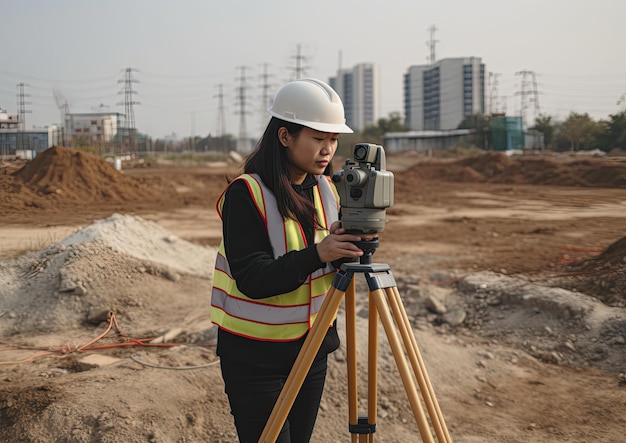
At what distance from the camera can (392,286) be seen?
6.38ft

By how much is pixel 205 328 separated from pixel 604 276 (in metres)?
4.03

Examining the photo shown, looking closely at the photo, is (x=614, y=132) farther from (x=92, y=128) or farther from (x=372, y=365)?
(x=92, y=128)

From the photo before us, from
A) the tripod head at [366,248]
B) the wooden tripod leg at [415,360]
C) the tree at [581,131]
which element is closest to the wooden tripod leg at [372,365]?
the wooden tripod leg at [415,360]

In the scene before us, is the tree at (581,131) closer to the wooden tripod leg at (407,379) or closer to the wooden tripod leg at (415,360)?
→ the wooden tripod leg at (415,360)

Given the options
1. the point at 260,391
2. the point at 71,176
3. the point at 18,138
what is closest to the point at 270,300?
the point at 260,391

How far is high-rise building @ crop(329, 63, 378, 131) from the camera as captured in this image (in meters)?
97.7

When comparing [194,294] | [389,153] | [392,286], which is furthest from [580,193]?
[389,153]

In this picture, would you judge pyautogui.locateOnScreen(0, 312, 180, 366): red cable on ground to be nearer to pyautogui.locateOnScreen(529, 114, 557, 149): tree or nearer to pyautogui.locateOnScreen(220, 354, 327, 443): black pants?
pyautogui.locateOnScreen(220, 354, 327, 443): black pants

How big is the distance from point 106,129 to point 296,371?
242 inches

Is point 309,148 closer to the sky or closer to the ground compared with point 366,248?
closer to the sky

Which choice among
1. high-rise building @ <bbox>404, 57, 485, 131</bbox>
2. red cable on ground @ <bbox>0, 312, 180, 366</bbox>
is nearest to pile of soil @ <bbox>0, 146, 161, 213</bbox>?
red cable on ground @ <bbox>0, 312, 180, 366</bbox>

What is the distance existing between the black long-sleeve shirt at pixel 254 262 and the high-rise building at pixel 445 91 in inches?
408

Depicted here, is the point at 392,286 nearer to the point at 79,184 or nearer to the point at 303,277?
the point at 303,277

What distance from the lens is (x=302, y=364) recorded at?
1.91 m
